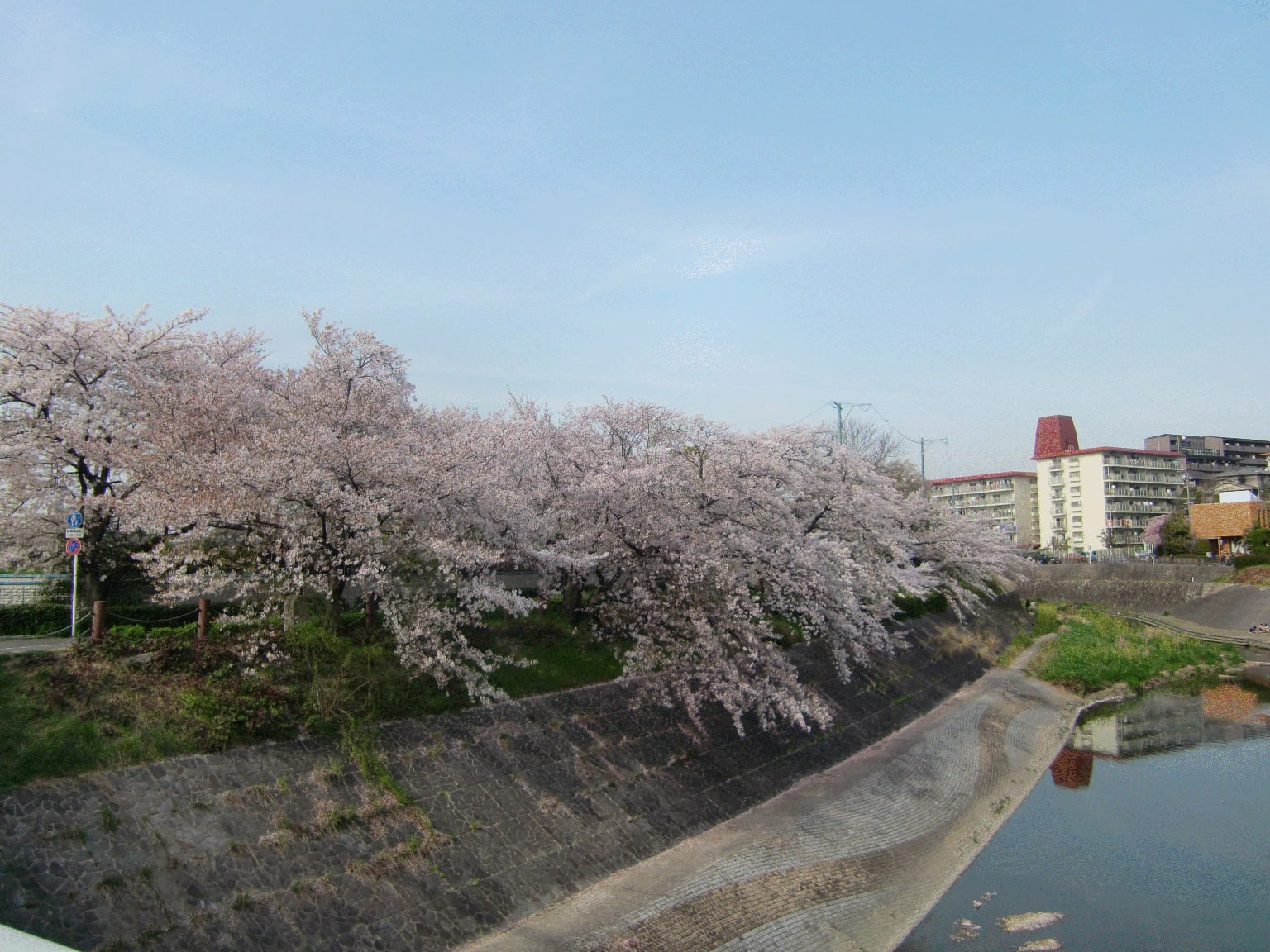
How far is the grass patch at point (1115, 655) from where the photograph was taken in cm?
4038

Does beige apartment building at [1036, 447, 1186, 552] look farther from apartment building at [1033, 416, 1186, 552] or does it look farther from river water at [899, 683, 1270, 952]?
river water at [899, 683, 1270, 952]

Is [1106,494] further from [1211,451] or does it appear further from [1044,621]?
[1044,621]

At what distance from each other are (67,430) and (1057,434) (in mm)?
135427

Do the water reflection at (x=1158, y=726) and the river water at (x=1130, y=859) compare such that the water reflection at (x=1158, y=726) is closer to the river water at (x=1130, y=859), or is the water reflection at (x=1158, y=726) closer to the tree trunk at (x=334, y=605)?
the river water at (x=1130, y=859)

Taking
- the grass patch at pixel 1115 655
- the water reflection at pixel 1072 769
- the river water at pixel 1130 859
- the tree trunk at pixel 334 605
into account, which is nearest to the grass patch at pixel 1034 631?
the grass patch at pixel 1115 655

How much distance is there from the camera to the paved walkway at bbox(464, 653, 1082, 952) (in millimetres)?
13469

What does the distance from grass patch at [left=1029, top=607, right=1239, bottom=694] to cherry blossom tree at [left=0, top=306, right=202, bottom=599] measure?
38.7 metres

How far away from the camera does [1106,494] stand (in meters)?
→ 106

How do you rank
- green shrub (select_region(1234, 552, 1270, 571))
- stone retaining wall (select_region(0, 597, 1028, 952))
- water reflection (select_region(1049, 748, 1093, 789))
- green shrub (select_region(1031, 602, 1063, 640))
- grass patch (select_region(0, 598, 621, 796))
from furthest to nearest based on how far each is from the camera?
1. green shrub (select_region(1234, 552, 1270, 571))
2. green shrub (select_region(1031, 602, 1063, 640))
3. water reflection (select_region(1049, 748, 1093, 789))
4. grass patch (select_region(0, 598, 621, 796))
5. stone retaining wall (select_region(0, 597, 1028, 952))

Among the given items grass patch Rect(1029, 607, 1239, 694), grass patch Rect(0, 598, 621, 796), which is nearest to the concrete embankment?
grass patch Rect(1029, 607, 1239, 694)

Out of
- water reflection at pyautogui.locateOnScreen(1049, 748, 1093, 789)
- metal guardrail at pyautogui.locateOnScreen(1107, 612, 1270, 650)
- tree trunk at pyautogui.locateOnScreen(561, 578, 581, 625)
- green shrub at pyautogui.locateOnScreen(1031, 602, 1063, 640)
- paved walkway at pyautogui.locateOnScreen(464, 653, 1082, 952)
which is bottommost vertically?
water reflection at pyautogui.locateOnScreen(1049, 748, 1093, 789)

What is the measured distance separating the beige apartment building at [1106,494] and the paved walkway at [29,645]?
11183 centimetres

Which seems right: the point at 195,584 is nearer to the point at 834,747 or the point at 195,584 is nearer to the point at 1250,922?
the point at 834,747

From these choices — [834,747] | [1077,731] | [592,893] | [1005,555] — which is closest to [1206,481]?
[1005,555]
